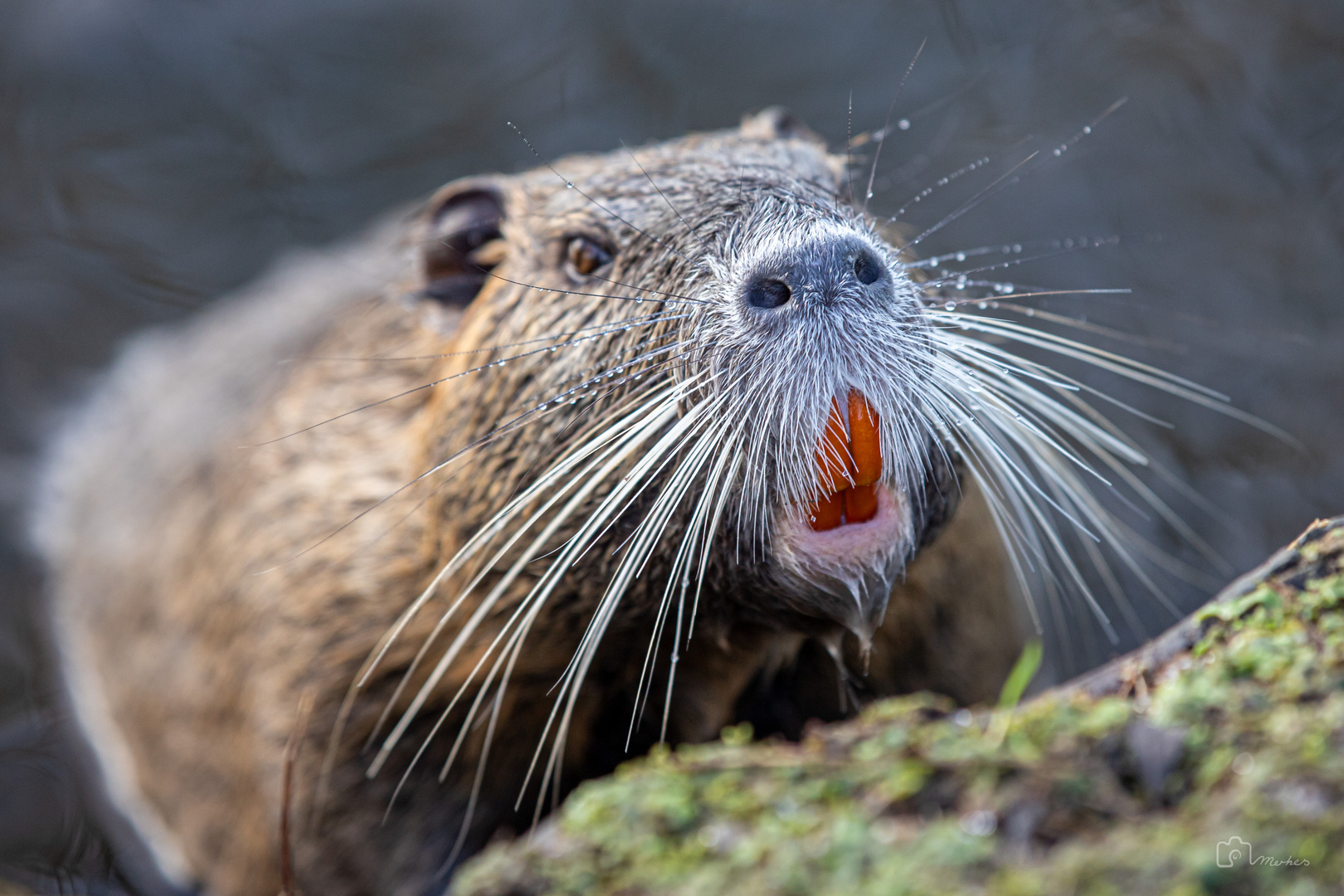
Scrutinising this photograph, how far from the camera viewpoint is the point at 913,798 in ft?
4.56

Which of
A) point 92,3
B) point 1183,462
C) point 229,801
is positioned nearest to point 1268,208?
point 1183,462

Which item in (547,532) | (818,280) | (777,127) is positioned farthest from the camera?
(777,127)

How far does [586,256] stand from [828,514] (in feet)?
3.14

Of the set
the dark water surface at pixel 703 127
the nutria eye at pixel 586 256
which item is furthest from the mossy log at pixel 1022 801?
the dark water surface at pixel 703 127

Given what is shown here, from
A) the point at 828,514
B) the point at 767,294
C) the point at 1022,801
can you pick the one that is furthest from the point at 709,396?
the point at 1022,801

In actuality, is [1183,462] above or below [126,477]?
above

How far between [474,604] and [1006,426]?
1.33 meters

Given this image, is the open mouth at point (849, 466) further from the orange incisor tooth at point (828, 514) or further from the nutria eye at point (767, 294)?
the nutria eye at point (767, 294)

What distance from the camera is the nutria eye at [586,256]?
2766 millimetres

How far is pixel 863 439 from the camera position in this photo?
85.0 inches

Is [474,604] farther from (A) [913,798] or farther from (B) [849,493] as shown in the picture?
(A) [913,798]

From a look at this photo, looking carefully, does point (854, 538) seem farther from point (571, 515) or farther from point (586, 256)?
point (586, 256)

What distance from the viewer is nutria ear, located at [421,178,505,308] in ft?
10.6

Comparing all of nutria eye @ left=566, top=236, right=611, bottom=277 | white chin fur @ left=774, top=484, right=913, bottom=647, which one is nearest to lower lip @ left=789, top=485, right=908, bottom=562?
white chin fur @ left=774, top=484, right=913, bottom=647
